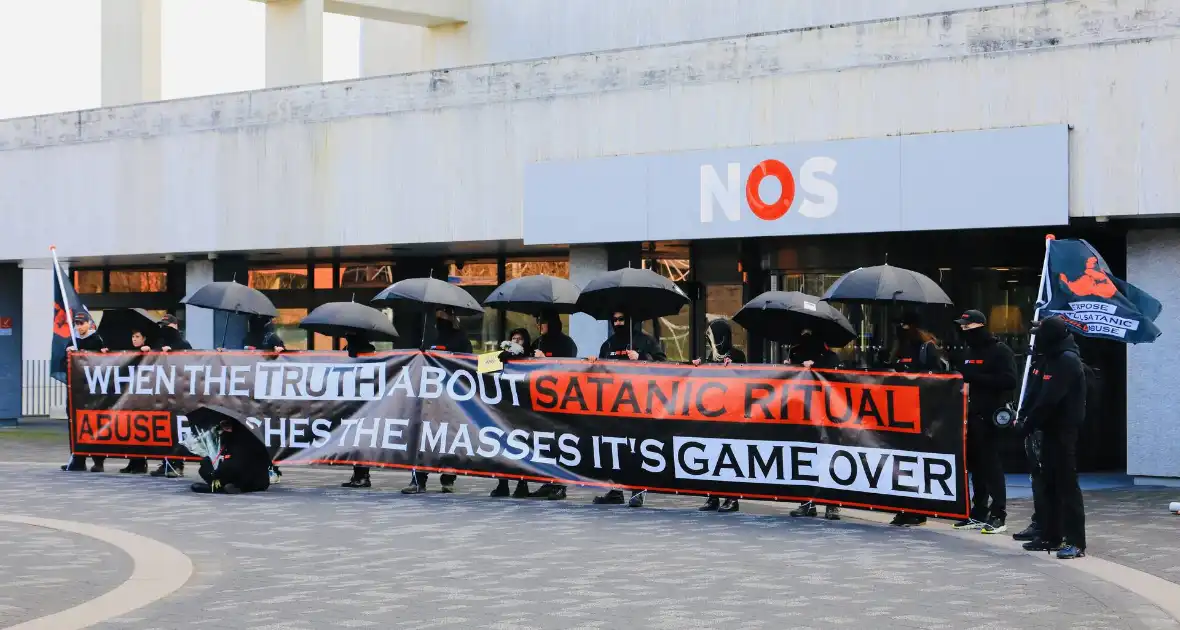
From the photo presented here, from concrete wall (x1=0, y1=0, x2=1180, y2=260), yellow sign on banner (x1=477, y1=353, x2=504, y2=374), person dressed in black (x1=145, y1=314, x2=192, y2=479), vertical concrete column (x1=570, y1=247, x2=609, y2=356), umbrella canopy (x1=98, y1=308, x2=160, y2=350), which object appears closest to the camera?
yellow sign on banner (x1=477, y1=353, x2=504, y2=374)

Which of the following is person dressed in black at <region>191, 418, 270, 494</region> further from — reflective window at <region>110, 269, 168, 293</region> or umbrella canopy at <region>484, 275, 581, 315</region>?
reflective window at <region>110, 269, 168, 293</region>

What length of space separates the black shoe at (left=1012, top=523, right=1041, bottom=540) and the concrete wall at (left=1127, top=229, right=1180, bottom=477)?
5685 mm

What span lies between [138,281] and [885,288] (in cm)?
1867

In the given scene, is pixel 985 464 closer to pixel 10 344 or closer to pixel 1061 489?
pixel 1061 489

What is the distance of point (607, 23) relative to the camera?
27.8m

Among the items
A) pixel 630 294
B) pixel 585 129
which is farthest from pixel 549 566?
pixel 585 129

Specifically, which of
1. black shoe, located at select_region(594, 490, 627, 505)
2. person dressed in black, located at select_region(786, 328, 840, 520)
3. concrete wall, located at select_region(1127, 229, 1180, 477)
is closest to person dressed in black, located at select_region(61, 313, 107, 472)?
black shoe, located at select_region(594, 490, 627, 505)

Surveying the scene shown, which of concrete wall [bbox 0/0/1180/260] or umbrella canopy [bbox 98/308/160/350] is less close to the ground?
concrete wall [bbox 0/0/1180/260]

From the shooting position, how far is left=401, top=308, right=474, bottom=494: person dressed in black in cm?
1605

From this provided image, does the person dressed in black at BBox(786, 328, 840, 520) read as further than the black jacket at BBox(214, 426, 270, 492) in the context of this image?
No

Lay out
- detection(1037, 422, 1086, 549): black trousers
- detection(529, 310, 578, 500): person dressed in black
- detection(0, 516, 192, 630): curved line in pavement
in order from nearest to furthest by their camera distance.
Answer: detection(0, 516, 192, 630): curved line in pavement
detection(1037, 422, 1086, 549): black trousers
detection(529, 310, 578, 500): person dressed in black

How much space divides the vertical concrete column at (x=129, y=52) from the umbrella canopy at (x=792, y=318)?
19.0m

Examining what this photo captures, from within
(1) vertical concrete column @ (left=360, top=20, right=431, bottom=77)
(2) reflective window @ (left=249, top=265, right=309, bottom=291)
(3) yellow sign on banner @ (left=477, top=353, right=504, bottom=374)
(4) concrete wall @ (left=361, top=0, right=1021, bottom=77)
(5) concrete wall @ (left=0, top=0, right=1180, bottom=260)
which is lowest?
(3) yellow sign on banner @ (left=477, top=353, right=504, bottom=374)

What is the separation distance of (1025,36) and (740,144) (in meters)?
3.78
